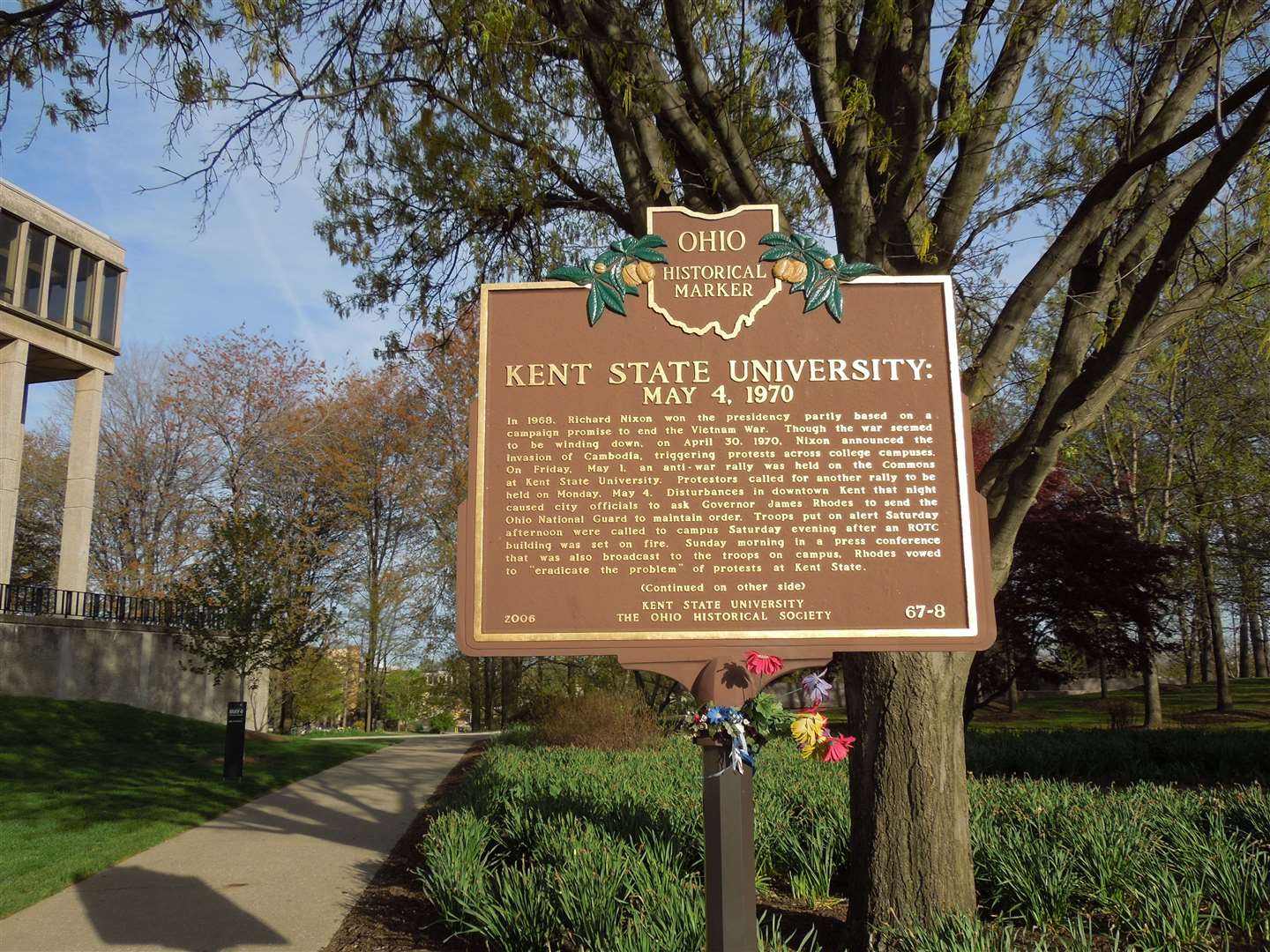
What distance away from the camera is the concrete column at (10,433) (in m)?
24.1

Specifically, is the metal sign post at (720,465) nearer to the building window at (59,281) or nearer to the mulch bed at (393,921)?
the mulch bed at (393,921)

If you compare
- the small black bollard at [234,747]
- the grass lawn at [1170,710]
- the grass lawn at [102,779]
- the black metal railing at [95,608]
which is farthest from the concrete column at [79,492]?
the grass lawn at [1170,710]

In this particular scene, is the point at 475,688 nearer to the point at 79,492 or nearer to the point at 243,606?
the point at 79,492

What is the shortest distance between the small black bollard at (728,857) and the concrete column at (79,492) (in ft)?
88.7

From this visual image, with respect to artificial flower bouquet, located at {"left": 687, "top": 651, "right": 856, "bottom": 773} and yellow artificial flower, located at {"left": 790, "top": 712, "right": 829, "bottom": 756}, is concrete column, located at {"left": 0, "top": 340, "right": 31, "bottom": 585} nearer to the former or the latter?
artificial flower bouquet, located at {"left": 687, "top": 651, "right": 856, "bottom": 773}

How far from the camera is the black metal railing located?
2305 centimetres

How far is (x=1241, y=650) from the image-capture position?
39281 millimetres

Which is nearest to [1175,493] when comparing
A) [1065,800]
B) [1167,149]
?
[1065,800]

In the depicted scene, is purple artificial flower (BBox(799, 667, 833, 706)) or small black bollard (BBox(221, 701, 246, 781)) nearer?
purple artificial flower (BBox(799, 667, 833, 706))

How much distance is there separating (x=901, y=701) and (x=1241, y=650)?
139 ft

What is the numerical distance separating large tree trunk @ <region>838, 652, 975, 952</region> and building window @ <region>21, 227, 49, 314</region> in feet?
90.3

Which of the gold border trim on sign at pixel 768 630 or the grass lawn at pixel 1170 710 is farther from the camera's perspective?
the grass lawn at pixel 1170 710

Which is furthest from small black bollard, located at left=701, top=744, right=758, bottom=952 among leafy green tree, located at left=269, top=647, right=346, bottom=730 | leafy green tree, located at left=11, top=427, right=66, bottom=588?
leafy green tree, located at left=11, top=427, right=66, bottom=588

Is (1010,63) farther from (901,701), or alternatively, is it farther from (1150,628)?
(1150,628)
